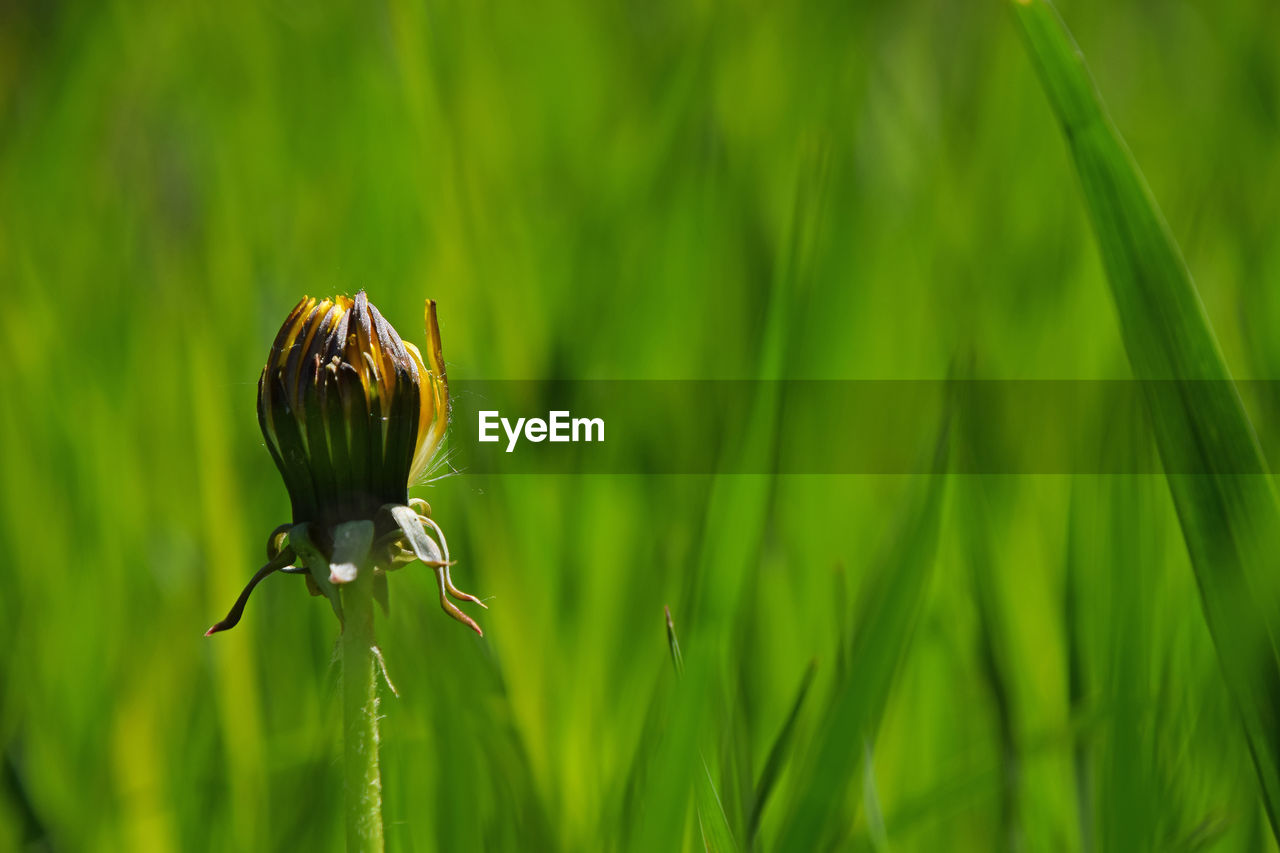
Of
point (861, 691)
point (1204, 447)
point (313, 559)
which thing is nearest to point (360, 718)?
point (313, 559)

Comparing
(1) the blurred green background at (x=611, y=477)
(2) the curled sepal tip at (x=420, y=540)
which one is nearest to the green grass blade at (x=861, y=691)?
(1) the blurred green background at (x=611, y=477)

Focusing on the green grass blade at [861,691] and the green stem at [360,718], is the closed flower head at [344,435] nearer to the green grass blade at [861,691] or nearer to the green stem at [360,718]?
the green stem at [360,718]

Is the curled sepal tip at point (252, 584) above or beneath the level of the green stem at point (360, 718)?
above

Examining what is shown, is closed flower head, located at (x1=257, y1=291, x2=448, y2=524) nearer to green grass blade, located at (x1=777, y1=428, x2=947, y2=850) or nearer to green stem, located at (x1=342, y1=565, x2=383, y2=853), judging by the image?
green stem, located at (x1=342, y1=565, x2=383, y2=853)

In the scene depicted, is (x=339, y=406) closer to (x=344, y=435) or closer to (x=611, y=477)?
(x=344, y=435)

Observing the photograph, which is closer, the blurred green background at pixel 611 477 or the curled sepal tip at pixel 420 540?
the curled sepal tip at pixel 420 540
